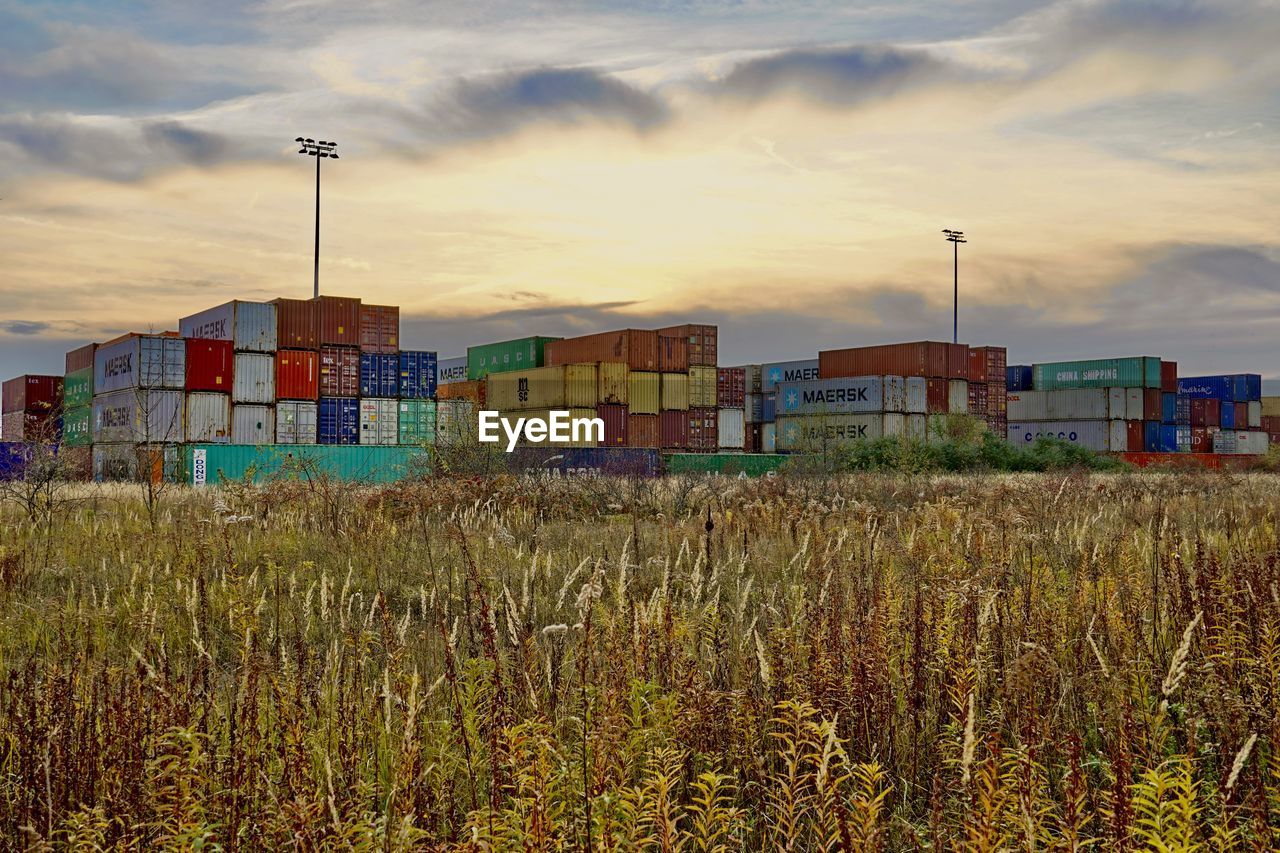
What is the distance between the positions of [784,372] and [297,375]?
3986 centimetres

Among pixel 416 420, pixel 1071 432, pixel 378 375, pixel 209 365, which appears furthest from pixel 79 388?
pixel 1071 432

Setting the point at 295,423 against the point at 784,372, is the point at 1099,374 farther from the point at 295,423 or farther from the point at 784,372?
the point at 295,423

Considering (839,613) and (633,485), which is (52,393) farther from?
(839,613)

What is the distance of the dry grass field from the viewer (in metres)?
2.88

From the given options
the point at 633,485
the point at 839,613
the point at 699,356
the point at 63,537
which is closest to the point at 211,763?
the point at 839,613

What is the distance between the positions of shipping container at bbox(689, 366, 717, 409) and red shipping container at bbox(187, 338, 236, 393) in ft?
79.2

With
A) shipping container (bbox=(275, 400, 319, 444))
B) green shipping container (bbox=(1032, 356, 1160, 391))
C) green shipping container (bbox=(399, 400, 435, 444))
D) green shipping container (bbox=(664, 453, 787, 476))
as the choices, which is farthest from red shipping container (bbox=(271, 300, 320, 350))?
green shipping container (bbox=(1032, 356, 1160, 391))

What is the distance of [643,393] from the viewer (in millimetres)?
55125

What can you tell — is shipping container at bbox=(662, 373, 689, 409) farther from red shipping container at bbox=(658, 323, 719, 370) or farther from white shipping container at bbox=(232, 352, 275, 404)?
white shipping container at bbox=(232, 352, 275, 404)

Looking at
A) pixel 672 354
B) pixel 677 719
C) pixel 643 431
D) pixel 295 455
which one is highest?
pixel 672 354

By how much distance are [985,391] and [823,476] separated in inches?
1860

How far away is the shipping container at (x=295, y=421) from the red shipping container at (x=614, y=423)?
15.2m

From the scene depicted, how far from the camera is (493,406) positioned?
62125mm

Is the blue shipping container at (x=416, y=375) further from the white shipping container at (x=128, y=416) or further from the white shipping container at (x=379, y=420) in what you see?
the white shipping container at (x=128, y=416)
